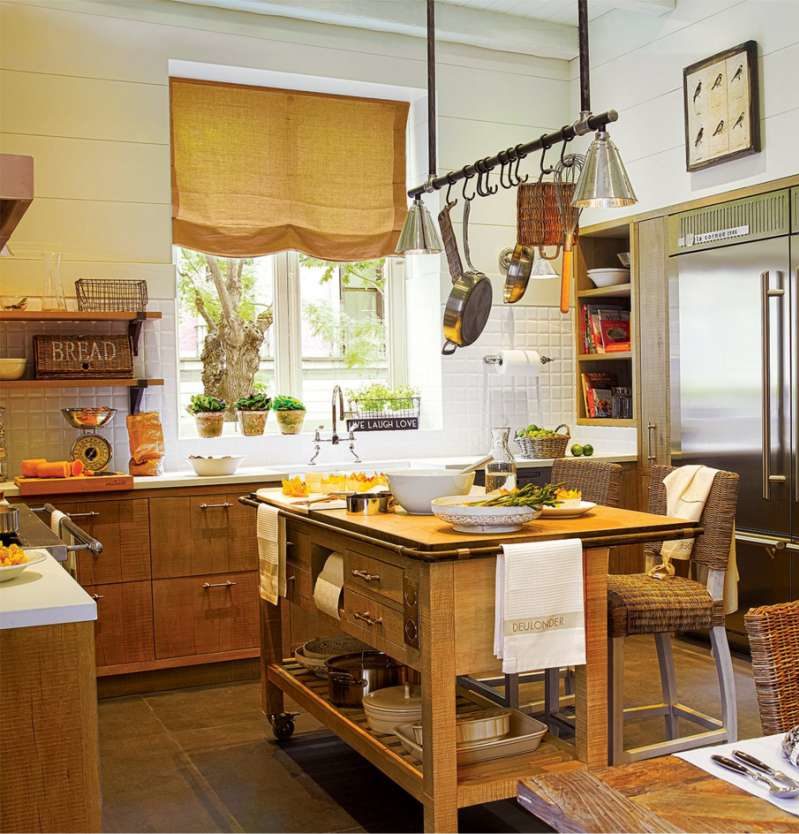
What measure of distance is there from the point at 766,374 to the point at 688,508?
130 cm

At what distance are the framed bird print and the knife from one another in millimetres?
4012

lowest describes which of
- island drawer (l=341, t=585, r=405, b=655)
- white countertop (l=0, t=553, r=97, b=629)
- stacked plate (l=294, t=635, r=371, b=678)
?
stacked plate (l=294, t=635, r=371, b=678)

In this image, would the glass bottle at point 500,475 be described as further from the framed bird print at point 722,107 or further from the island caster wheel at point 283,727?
the framed bird print at point 722,107

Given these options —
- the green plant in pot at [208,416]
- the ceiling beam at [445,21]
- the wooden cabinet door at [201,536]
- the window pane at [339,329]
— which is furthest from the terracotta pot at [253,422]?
the ceiling beam at [445,21]

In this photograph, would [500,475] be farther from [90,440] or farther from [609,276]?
[609,276]

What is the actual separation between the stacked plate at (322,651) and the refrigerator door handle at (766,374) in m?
2.10

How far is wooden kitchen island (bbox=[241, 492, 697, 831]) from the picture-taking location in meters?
2.79

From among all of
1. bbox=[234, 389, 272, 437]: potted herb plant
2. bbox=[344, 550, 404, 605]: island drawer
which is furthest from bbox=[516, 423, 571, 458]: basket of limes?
bbox=[344, 550, 404, 605]: island drawer

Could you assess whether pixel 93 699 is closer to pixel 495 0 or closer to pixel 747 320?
pixel 747 320

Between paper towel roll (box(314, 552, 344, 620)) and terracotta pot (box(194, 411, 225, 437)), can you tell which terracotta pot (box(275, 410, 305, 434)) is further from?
paper towel roll (box(314, 552, 344, 620))

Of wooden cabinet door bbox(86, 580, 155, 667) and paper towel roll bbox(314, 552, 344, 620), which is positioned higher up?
paper towel roll bbox(314, 552, 344, 620)

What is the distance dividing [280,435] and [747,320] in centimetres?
255

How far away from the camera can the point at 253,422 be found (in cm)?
566

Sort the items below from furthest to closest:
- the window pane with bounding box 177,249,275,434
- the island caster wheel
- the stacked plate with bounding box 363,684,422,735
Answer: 1. the window pane with bounding box 177,249,275,434
2. the island caster wheel
3. the stacked plate with bounding box 363,684,422,735
